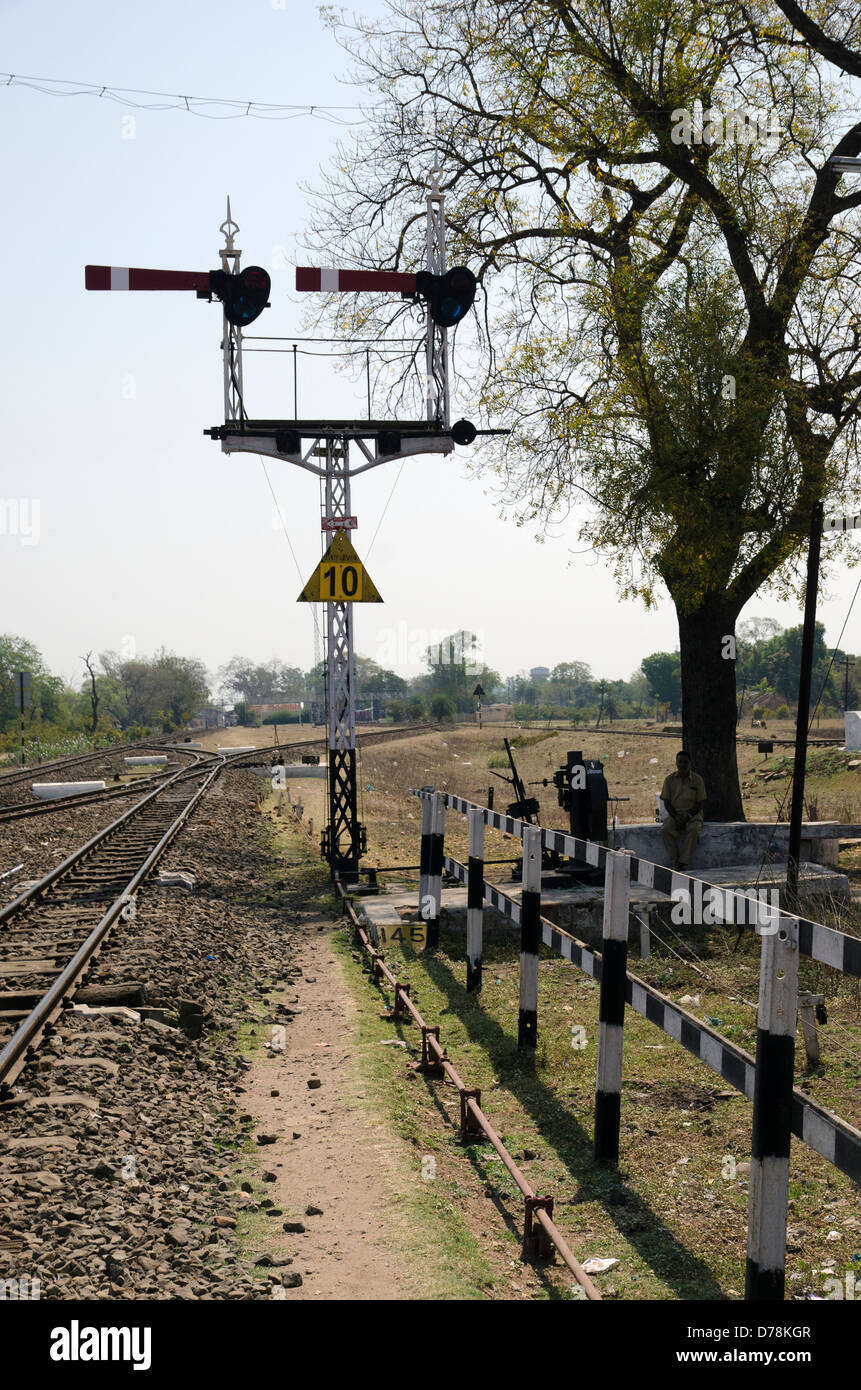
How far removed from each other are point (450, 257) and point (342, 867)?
32.3 ft

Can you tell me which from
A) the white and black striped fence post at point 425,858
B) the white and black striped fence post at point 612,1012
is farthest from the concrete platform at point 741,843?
the white and black striped fence post at point 612,1012

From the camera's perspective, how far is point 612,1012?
5.83m

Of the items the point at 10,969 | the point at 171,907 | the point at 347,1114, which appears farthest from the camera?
the point at 171,907

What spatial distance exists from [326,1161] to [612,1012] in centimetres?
155

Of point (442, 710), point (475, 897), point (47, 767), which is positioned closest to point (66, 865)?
point (475, 897)

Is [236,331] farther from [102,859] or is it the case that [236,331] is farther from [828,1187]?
[828,1187]

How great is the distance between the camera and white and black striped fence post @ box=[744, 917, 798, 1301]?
12.9ft

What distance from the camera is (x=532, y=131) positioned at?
16719 mm

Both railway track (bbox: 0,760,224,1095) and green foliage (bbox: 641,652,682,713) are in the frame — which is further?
green foliage (bbox: 641,652,682,713)

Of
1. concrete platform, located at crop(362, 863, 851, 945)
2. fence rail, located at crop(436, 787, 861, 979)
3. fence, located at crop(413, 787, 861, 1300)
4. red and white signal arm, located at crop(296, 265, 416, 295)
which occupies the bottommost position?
concrete platform, located at crop(362, 863, 851, 945)

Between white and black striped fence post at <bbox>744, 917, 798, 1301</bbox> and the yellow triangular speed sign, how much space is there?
11.3m

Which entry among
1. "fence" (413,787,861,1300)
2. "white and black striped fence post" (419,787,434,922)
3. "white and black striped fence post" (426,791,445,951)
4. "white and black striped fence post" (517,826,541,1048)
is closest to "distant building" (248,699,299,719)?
"white and black striped fence post" (419,787,434,922)
